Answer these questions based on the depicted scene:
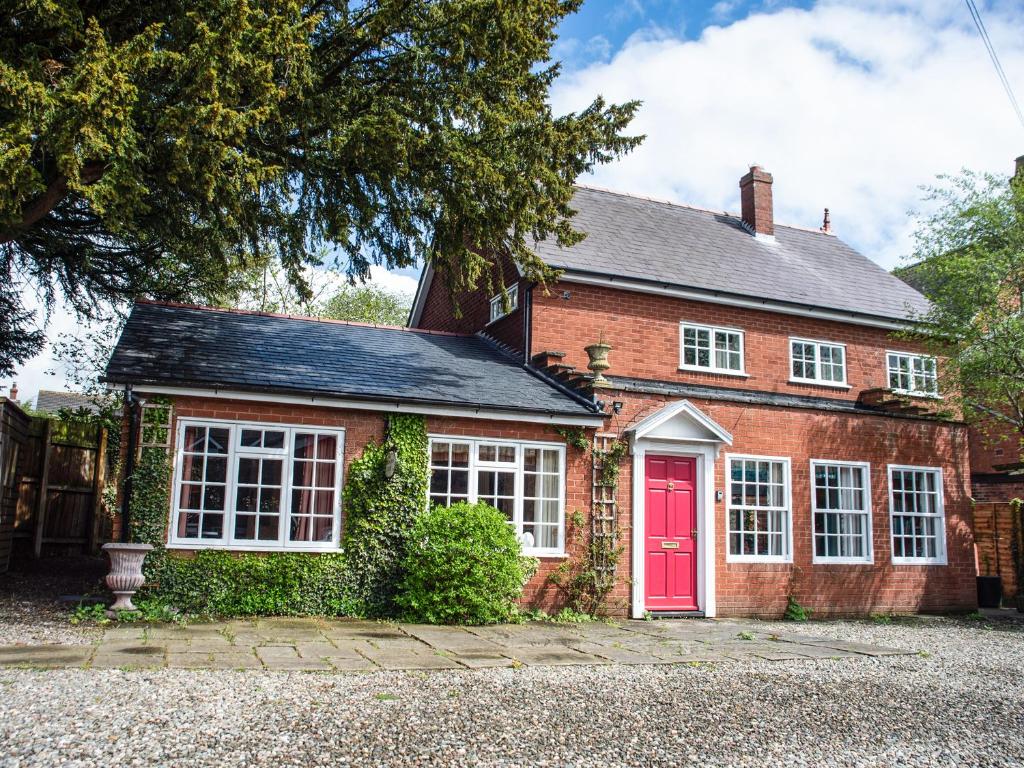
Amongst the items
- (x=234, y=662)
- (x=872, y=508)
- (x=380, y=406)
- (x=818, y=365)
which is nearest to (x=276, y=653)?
(x=234, y=662)

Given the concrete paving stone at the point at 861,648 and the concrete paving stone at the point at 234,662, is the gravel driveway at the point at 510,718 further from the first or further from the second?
the concrete paving stone at the point at 861,648

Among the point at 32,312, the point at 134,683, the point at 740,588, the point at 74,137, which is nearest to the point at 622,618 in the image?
the point at 740,588

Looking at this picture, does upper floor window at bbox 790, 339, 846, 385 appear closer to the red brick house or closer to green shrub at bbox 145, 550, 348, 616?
the red brick house

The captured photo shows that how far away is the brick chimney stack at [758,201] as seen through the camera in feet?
66.7

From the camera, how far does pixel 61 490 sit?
16281 millimetres

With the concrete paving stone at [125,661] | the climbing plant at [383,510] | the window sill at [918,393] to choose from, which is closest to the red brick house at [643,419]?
the window sill at [918,393]

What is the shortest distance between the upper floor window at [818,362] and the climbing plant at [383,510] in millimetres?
9023

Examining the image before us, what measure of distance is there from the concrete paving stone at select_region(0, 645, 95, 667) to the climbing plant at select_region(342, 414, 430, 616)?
401 cm

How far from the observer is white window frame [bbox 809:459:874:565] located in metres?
14.7

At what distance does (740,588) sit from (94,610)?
975 cm

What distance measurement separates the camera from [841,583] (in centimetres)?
1475

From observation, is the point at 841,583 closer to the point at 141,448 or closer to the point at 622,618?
the point at 622,618

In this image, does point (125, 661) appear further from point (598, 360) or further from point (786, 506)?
point (786, 506)

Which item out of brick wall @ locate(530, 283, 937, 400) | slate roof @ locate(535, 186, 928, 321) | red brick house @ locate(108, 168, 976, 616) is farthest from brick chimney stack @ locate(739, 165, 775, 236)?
brick wall @ locate(530, 283, 937, 400)
